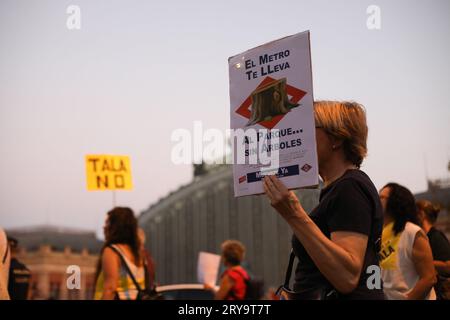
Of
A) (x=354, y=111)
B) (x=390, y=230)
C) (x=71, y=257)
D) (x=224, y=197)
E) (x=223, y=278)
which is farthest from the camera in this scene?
(x=224, y=197)

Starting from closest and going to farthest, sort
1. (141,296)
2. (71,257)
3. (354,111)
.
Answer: (354,111), (141,296), (71,257)

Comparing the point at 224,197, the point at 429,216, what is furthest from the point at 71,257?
the point at 429,216

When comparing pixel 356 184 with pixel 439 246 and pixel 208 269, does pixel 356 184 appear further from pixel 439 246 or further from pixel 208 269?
pixel 208 269

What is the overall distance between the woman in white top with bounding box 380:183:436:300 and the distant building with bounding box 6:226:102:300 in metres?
31.0

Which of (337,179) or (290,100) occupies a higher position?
(290,100)

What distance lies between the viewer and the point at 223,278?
26.8 feet

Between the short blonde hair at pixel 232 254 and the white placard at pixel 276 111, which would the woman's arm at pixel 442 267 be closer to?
the short blonde hair at pixel 232 254

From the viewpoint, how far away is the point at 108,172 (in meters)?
9.27

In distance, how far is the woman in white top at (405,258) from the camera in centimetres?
482

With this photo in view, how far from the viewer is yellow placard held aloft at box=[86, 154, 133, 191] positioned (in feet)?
30.3

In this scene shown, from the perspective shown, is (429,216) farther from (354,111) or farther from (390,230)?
(354,111)

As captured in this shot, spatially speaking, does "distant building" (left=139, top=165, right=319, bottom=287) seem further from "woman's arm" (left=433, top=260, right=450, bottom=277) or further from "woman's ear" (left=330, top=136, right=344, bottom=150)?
"woman's ear" (left=330, top=136, right=344, bottom=150)

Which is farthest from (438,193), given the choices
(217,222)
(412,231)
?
(217,222)
